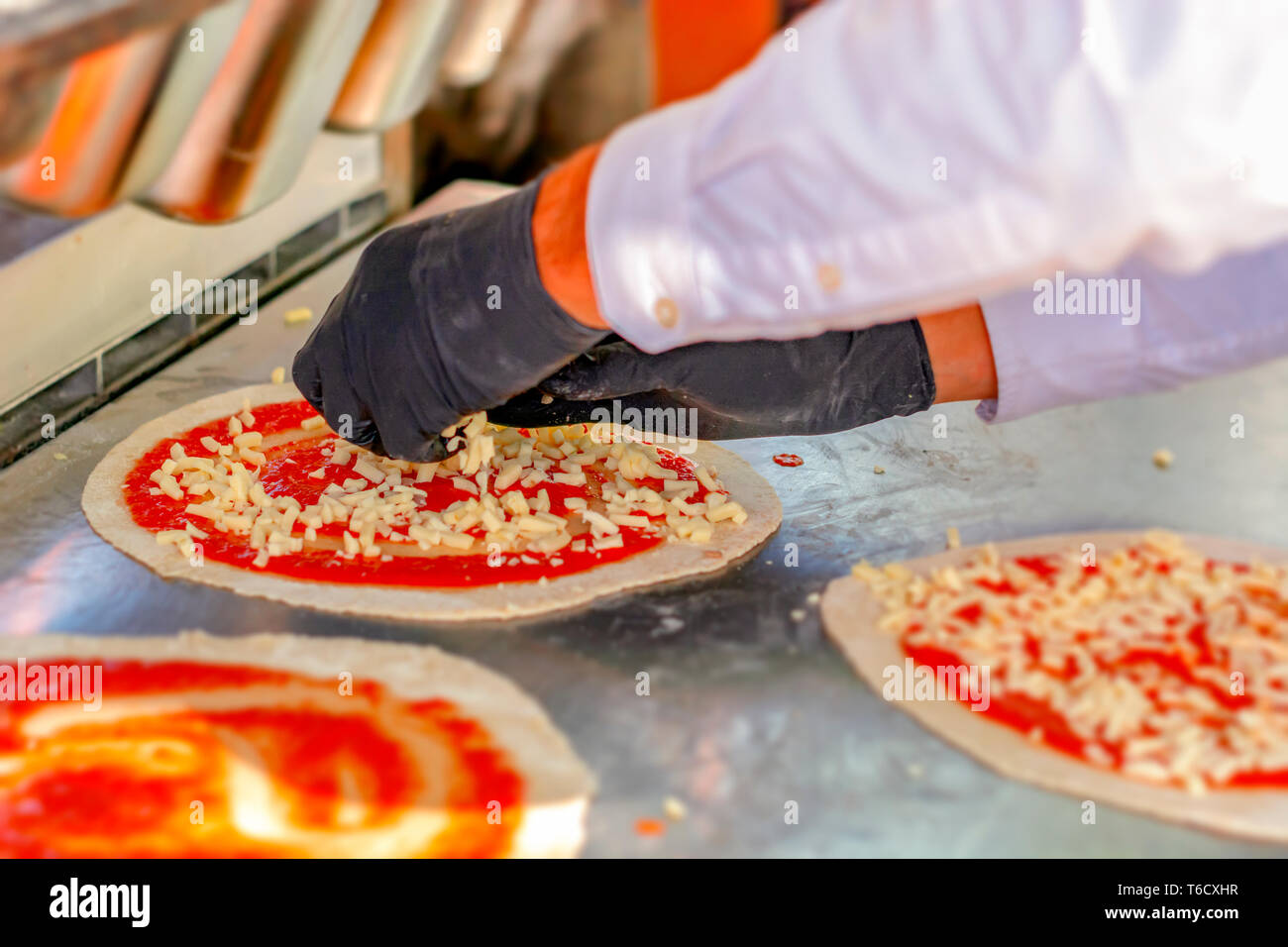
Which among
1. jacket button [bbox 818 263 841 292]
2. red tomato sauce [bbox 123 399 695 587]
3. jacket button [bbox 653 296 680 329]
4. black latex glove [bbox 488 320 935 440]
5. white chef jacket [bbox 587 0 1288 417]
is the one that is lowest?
red tomato sauce [bbox 123 399 695 587]

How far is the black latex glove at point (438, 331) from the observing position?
1339 mm

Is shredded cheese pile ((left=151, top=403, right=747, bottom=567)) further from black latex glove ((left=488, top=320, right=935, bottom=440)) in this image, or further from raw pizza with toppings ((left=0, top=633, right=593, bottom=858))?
raw pizza with toppings ((left=0, top=633, right=593, bottom=858))

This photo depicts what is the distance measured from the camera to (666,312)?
4.10ft

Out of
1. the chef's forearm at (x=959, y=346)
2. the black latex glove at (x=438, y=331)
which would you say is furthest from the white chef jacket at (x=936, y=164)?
the chef's forearm at (x=959, y=346)

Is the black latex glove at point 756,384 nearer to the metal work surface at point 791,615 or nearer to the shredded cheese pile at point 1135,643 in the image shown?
the metal work surface at point 791,615

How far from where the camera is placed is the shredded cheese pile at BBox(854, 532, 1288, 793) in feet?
A: 4.00

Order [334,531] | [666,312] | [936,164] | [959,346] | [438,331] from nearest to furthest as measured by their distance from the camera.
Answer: [936,164]
[666,312]
[438,331]
[334,531]
[959,346]

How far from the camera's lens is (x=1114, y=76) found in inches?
42.1

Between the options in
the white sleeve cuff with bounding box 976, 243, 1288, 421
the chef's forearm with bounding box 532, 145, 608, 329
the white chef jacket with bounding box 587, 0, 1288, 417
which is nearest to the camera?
the white chef jacket with bounding box 587, 0, 1288, 417

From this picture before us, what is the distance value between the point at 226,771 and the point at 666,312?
57cm

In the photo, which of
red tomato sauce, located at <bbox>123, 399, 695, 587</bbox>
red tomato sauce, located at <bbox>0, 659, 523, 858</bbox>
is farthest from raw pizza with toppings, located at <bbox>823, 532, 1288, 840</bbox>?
red tomato sauce, located at <bbox>0, 659, 523, 858</bbox>

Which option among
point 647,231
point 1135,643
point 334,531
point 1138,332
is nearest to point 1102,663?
point 1135,643

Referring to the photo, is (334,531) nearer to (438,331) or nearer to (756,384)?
(438,331)

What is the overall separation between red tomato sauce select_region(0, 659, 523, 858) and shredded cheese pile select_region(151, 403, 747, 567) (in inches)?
10.1
